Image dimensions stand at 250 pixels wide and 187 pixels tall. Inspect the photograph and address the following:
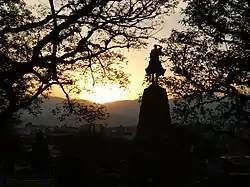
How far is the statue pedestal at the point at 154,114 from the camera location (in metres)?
27.1

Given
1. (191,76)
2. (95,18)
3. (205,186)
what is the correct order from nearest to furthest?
(95,18), (191,76), (205,186)

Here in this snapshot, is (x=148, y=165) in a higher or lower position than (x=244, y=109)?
lower

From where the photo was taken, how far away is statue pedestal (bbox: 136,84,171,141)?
27.1 meters

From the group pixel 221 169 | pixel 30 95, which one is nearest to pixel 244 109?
pixel 30 95

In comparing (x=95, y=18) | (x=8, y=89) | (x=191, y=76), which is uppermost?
(x=95, y=18)

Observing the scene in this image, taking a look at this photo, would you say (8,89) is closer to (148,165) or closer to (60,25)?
(60,25)

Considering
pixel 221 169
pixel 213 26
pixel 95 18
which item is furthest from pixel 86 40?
pixel 221 169

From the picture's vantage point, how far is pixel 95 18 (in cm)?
1335

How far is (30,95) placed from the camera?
14.6 metres

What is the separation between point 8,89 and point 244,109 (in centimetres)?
814

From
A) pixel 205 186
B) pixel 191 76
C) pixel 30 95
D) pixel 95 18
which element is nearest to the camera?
pixel 95 18

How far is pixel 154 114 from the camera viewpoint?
27.5 m

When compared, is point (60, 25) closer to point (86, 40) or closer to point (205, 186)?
point (86, 40)

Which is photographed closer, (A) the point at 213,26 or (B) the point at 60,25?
(B) the point at 60,25
